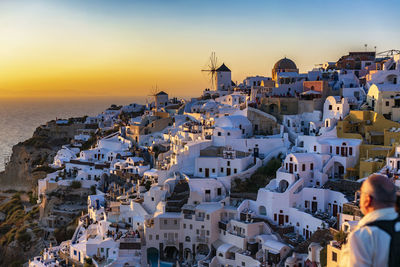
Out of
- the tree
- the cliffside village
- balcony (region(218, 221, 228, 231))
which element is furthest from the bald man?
balcony (region(218, 221, 228, 231))

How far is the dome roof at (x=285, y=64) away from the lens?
3970 cm

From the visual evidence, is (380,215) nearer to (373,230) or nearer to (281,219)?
(373,230)

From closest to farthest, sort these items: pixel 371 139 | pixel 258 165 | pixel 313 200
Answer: pixel 313 200, pixel 371 139, pixel 258 165

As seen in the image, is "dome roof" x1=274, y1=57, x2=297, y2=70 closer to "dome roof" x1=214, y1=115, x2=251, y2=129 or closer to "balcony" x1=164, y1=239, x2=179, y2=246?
"dome roof" x1=214, y1=115, x2=251, y2=129

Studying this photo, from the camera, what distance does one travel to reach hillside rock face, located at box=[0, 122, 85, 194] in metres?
43.8

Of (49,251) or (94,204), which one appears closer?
(49,251)

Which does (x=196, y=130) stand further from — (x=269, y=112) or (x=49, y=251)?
(x=49, y=251)

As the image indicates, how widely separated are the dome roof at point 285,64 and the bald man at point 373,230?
123ft

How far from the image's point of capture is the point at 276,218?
21.7 meters

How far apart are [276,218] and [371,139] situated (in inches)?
263

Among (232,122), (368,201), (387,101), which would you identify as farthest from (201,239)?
(368,201)

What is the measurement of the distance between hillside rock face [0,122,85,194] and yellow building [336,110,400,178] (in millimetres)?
27881

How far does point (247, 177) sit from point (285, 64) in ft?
57.5

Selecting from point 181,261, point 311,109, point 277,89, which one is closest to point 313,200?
point 181,261
